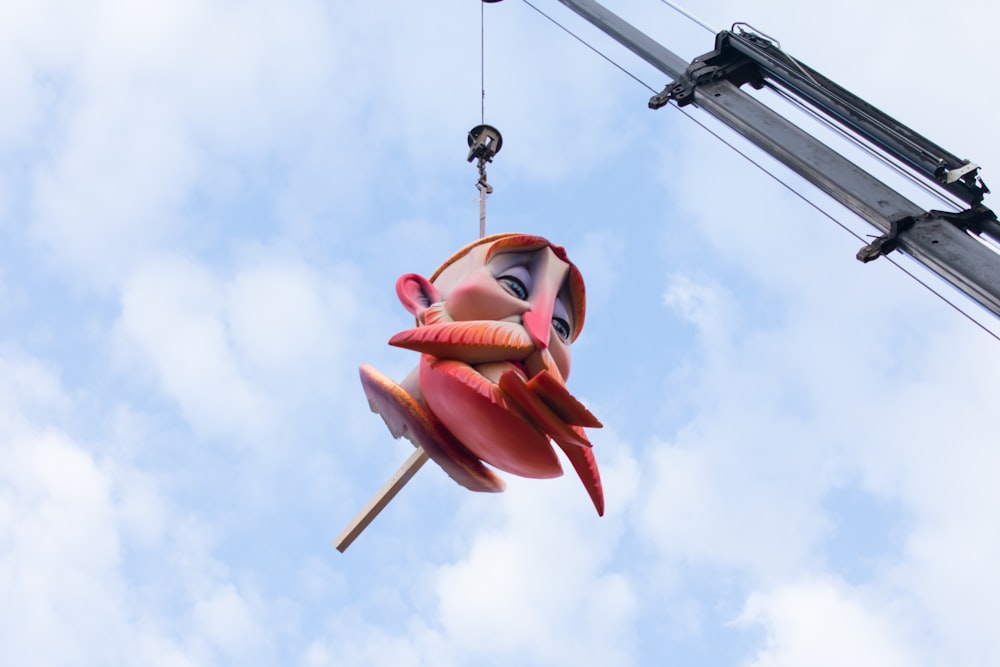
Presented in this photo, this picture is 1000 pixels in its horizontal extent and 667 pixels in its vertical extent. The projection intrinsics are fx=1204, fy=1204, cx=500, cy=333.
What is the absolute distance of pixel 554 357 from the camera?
36.3ft

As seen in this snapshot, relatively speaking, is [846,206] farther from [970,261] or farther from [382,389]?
[382,389]

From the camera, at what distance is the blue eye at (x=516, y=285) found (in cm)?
1124

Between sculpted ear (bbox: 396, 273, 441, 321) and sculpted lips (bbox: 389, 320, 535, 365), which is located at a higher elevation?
sculpted ear (bbox: 396, 273, 441, 321)

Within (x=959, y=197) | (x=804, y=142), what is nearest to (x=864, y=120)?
(x=804, y=142)

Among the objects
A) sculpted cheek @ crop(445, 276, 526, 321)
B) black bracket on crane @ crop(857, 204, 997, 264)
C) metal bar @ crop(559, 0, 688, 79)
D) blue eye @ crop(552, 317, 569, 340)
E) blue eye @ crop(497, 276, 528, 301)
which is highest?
metal bar @ crop(559, 0, 688, 79)

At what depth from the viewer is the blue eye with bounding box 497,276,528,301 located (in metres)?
11.2

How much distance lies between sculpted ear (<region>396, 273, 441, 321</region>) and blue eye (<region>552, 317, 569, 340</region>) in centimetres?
114

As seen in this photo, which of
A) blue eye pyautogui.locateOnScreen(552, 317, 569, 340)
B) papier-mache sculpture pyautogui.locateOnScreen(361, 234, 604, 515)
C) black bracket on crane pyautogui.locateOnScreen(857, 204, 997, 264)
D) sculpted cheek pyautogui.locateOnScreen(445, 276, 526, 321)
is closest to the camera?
black bracket on crane pyautogui.locateOnScreen(857, 204, 997, 264)

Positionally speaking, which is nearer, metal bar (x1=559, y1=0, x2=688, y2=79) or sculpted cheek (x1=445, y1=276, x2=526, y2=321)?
sculpted cheek (x1=445, y1=276, x2=526, y2=321)

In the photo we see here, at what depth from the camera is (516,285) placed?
11.3m

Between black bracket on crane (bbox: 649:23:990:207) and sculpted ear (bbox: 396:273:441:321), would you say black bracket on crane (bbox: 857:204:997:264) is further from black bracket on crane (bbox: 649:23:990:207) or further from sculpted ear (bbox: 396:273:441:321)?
sculpted ear (bbox: 396:273:441:321)

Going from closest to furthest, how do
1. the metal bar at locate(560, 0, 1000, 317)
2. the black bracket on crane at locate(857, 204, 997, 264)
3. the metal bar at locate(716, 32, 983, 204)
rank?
the metal bar at locate(560, 0, 1000, 317) < the black bracket on crane at locate(857, 204, 997, 264) < the metal bar at locate(716, 32, 983, 204)

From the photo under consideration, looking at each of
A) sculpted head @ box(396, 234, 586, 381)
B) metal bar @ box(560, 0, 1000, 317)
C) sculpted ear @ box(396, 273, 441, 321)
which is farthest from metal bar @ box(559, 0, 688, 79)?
sculpted ear @ box(396, 273, 441, 321)

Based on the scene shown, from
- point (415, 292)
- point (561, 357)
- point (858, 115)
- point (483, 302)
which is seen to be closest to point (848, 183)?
point (858, 115)
